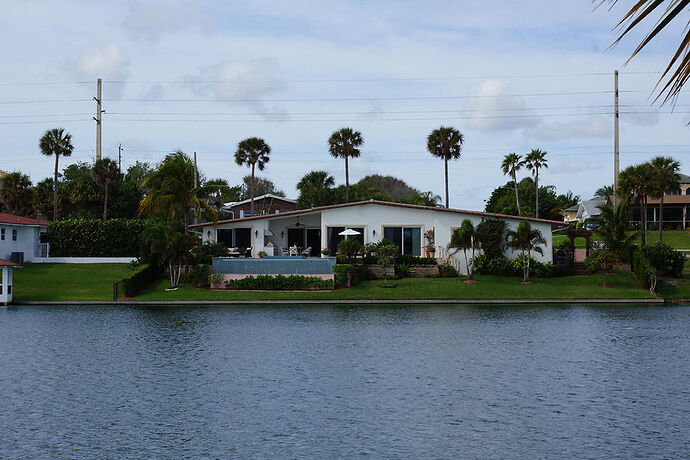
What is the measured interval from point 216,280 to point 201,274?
3.58ft

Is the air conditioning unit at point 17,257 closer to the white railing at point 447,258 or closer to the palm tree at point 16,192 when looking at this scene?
the palm tree at point 16,192

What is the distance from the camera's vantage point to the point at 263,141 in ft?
244

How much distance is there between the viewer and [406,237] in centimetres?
5012

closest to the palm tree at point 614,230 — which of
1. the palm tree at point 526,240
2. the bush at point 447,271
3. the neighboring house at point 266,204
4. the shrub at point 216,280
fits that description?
the palm tree at point 526,240

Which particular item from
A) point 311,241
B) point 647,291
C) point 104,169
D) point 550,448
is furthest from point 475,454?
point 104,169

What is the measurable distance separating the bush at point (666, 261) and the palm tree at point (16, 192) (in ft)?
191

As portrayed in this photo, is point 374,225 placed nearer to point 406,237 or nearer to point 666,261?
point 406,237

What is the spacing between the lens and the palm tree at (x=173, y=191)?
4866 centimetres

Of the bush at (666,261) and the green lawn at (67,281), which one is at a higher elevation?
the bush at (666,261)

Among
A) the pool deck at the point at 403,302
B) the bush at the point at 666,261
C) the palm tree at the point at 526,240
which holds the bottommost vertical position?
the pool deck at the point at 403,302

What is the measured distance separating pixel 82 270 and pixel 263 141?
95.0 feet

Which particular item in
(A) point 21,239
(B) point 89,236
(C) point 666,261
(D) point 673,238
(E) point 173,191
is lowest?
(C) point 666,261

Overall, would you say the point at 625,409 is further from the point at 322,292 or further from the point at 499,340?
the point at 322,292

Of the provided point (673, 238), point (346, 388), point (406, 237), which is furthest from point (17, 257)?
point (673, 238)
